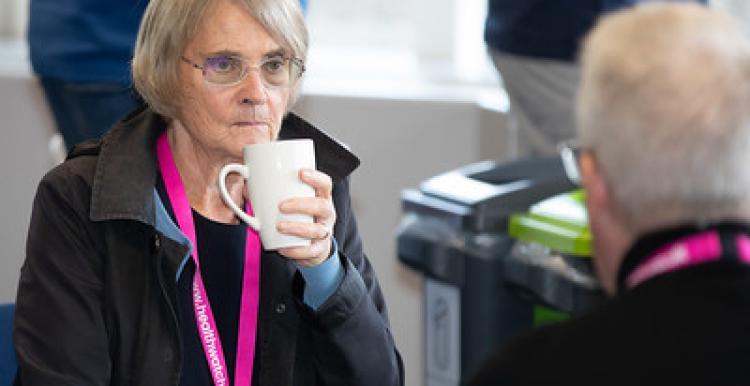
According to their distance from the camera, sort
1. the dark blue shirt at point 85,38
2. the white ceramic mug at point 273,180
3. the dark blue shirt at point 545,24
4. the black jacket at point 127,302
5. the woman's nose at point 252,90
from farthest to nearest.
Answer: the dark blue shirt at point 85,38 < the dark blue shirt at point 545,24 < the woman's nose at point 252,90 < the black jacket at point 127,302 < the white ceramic mug at point 273,180

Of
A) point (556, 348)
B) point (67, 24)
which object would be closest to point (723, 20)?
point (556, 348)

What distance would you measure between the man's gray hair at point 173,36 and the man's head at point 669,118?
2.87 feet

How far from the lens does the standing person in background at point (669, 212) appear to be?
133cm

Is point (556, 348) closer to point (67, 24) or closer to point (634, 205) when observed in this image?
point (634, 205)

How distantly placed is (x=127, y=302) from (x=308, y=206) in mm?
340

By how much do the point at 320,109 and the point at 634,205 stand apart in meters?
2.58

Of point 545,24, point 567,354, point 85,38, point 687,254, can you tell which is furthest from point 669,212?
point 85,38

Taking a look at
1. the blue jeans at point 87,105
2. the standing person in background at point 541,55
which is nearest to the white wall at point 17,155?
the blue jeans at point 87,105

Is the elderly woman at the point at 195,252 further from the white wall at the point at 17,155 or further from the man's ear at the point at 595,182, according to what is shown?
the white wall at the point at 17,155

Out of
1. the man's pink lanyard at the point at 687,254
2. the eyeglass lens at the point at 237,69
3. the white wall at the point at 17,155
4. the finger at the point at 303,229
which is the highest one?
the eyeglass lens at the point at 237,69

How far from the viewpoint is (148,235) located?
210cm

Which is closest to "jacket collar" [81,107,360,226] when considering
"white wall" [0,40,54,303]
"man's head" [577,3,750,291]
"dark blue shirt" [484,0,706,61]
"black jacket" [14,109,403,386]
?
"black jacket" [14,109,403,386]

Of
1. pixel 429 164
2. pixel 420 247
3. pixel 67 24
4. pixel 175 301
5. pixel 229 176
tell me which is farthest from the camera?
pixel 429 164

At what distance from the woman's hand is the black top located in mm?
198
